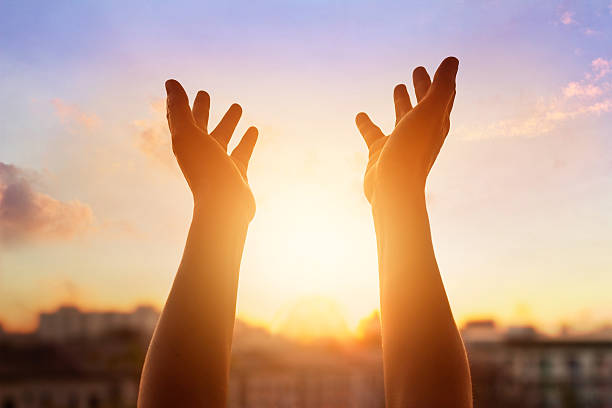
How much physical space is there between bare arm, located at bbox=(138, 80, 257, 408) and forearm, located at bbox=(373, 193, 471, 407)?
0.71 ft

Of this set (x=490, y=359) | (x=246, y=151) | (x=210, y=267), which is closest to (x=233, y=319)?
(x=210, y=267)

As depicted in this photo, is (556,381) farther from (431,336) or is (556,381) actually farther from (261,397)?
(431,336)

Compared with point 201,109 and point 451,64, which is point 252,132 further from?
point 451,64

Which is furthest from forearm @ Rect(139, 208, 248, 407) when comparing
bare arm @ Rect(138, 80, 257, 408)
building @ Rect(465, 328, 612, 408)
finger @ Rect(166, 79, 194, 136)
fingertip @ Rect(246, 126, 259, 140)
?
building @ Rect(465, 328, 612, 408)

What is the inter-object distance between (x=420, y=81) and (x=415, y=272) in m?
0.37

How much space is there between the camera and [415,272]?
0.67 m

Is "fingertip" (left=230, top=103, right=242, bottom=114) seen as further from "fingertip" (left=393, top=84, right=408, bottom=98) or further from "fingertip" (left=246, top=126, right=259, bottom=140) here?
"fingertip" (left=393, top=84, right=408, bottom=98)

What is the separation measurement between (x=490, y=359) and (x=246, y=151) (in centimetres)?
529

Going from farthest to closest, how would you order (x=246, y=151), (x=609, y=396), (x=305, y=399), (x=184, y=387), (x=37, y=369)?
(x=609, y=396)
(x=305, y=399)
(x=37, y=369)
(x=246, y=151)
(x=184, y=387)

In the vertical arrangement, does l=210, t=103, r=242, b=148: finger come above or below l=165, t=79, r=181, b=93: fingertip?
below

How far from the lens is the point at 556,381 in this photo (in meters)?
6.24

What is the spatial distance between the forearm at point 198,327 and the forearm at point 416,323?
0.21 meters

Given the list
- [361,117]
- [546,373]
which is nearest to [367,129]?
[361,117]

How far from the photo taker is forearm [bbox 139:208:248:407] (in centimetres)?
61
